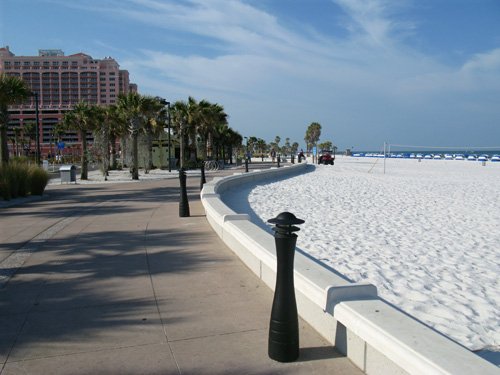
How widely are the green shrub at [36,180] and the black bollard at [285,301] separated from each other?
48.7ft

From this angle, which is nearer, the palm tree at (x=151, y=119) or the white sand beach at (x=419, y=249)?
the white sand beach at (x=419, y=249)

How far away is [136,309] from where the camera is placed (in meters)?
4.44

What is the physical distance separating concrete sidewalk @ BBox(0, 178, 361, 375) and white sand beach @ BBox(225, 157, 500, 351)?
1.68 metres

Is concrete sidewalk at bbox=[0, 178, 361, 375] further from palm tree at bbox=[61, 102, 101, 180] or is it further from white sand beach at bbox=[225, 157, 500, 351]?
palm tree at bbox=[61, 102, 101, 180]

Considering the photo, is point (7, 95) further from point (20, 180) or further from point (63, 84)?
point (63, 84)

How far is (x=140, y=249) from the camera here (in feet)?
Result: 23.3

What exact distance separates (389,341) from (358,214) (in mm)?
9539

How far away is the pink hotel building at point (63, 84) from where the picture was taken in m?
87.6

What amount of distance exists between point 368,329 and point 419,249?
5.58 m

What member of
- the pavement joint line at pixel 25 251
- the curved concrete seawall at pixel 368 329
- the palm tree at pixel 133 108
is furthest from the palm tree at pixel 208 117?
the curved concrete seawall at pixel 368 329

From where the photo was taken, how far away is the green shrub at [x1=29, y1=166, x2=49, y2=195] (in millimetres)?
16062

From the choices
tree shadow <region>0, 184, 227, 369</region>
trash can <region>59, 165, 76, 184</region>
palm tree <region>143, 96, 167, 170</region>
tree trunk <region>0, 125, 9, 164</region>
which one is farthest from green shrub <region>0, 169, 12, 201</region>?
palm tree <region>143, 96, 167, 170</region>

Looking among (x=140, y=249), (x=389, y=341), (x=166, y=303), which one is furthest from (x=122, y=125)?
(x=389, y=341)

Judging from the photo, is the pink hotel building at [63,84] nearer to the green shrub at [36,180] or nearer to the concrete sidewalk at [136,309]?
the green shrub at [36,180]
